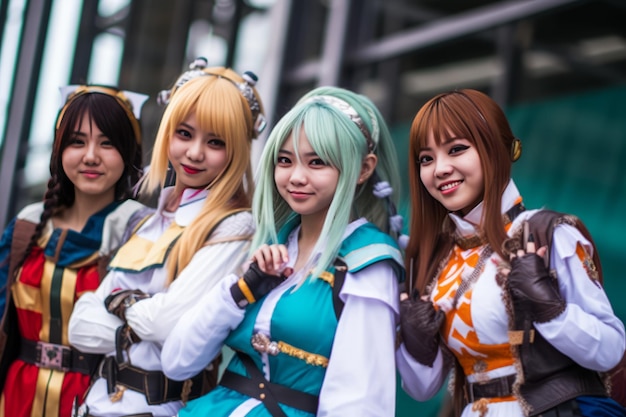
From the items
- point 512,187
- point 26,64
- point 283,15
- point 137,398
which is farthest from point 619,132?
point 26,64

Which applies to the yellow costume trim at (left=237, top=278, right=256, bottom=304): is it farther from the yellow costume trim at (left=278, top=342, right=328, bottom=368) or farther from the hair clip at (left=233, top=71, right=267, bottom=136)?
the hair clip at (left=233, top=71, right=267, bottom=136)

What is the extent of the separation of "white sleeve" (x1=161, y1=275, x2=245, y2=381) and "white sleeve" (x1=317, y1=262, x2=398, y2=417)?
0.30 m

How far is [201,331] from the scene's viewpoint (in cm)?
209

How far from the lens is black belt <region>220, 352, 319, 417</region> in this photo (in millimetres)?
1995

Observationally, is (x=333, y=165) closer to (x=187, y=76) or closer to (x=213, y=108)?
(x=213, y=108)

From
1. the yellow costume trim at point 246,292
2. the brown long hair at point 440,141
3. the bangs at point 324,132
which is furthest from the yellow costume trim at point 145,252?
the brown long hair at point 440,141

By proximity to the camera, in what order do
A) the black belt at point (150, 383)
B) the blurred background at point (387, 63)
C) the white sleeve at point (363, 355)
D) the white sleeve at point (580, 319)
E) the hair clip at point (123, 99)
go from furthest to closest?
1. the blurred background at point (387, 63)
2. the hair clip at point (123, 99)
3. the black belt at point (150, 383)
4. the white sleeve at point (363, 355)
5. the white sleeve at point (580, 319)

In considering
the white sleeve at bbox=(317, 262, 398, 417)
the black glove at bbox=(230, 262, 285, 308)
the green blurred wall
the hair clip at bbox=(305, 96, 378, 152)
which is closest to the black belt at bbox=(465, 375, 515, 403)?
the white sleeve at bbox=(317, 262, 398, 417)

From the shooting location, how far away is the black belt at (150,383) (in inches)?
89.0

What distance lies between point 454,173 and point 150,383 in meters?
1.08

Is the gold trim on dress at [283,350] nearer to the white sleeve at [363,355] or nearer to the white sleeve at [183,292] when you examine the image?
the white sleeve at [363,355]

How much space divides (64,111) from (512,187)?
1.49 metres

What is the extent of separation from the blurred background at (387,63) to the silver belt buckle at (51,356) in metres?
0.79

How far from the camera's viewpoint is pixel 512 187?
6.75ft
